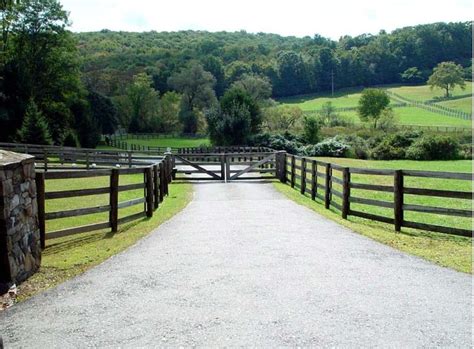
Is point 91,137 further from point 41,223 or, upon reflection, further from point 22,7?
point 41,223

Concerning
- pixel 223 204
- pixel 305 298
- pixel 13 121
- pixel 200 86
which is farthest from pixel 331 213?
pixel 200 86

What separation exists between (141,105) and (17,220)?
78622 millimetres

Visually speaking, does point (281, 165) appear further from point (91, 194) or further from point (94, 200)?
point (91, 194)

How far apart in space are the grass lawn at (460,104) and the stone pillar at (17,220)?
4016 inches

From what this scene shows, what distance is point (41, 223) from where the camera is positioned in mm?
8664

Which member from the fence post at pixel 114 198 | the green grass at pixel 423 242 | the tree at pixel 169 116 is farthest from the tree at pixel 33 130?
the tree at pixel 169 116

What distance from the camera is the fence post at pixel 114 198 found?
408 inches

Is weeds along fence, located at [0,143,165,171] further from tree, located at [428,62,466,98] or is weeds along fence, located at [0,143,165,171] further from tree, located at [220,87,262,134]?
tree, located at [428,62,466,98]

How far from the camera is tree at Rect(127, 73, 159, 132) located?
82.0 meters

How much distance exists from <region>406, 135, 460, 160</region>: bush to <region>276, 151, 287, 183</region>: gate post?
82.7 feet

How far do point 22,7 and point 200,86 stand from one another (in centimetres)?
Result: 4192

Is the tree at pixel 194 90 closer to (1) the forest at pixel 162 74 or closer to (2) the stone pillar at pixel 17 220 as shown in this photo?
(1) the forest at pixel 162 74

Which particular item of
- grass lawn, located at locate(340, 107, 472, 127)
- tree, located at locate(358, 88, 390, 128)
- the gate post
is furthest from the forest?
grass lawn, located at locate(340, 107, 472, 127)

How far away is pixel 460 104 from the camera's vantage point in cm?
10269
